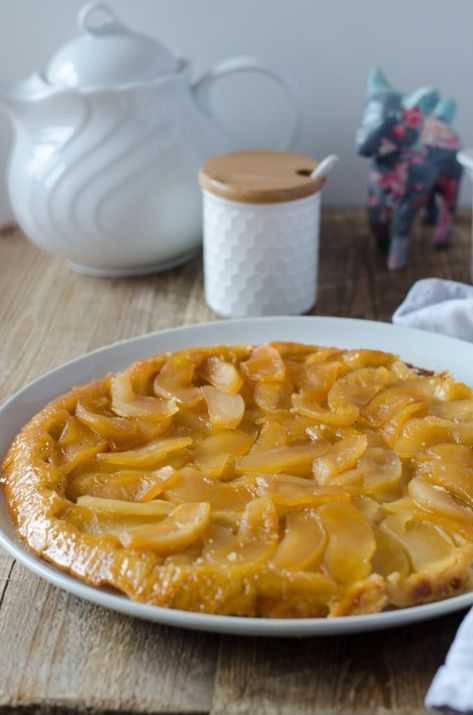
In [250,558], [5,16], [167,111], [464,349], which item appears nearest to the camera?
[250,558]

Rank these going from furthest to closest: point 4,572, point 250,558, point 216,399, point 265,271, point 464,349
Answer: point 265,271
point 464,349
point 216,399
point 4,572
point 250,558

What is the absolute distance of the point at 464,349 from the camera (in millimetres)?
2025

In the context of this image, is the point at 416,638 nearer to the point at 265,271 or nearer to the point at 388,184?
the point at 265,271

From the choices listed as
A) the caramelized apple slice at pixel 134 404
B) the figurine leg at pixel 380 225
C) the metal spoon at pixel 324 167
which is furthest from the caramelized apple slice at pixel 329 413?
the figurine leg at pixel 380 225

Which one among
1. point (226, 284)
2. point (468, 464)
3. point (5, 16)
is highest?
Result: point (5, 16)

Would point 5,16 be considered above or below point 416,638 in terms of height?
above

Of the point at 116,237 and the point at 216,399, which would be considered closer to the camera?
the point at 216,399

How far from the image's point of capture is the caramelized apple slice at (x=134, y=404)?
5.75 ft

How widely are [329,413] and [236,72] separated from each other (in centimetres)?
117

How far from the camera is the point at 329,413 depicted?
1.75 meters

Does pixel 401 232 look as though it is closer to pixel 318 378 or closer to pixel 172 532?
pixel 318 378

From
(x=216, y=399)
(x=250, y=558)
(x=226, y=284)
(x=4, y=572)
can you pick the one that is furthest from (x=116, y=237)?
(x=250, y=558)

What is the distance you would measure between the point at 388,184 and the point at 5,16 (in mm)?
1203

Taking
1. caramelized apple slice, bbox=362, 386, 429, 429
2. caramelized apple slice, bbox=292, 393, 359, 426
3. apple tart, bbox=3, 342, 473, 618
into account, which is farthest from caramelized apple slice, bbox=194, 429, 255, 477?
caramelized apple slice, bbox=362, 386, 429, 429
